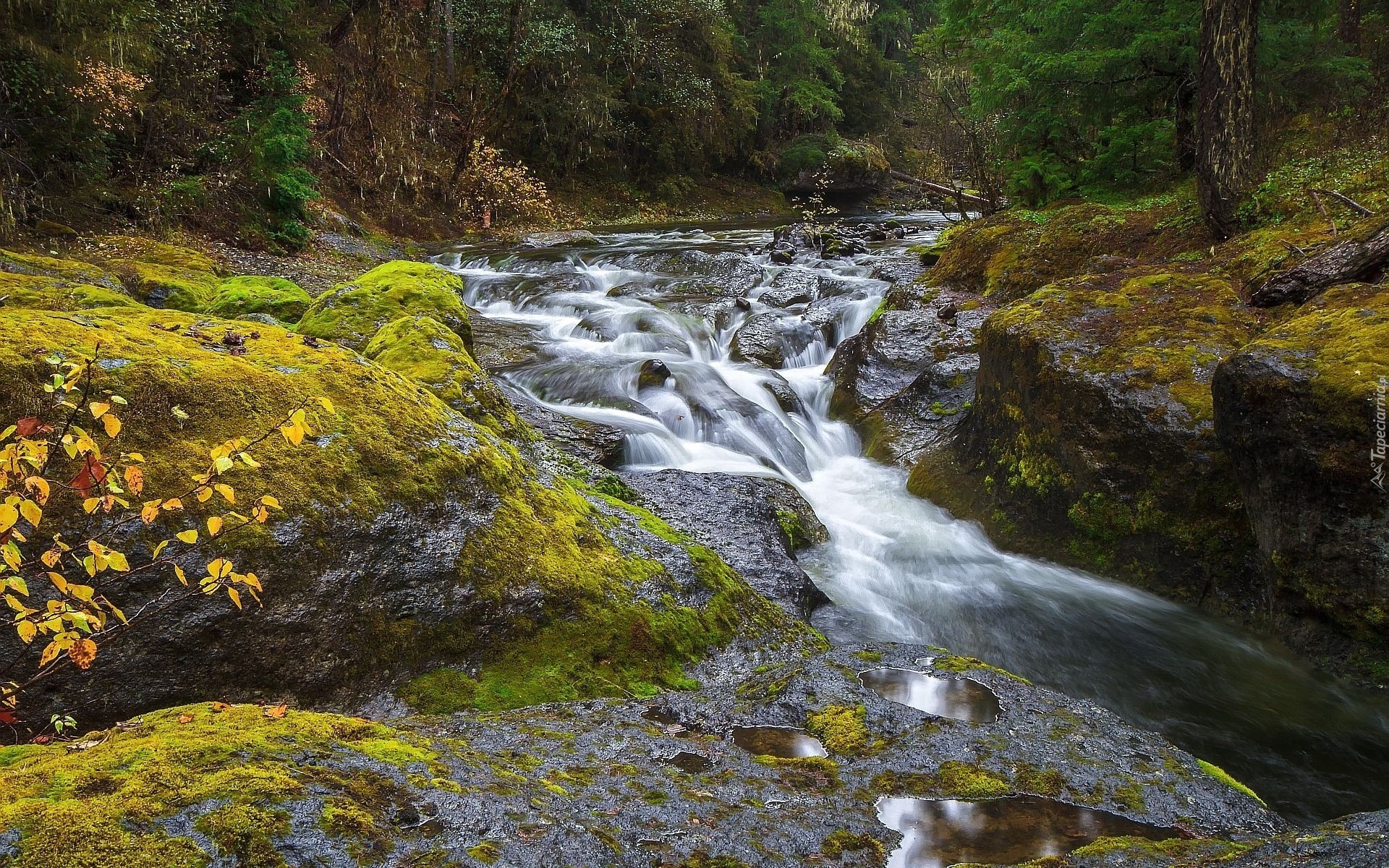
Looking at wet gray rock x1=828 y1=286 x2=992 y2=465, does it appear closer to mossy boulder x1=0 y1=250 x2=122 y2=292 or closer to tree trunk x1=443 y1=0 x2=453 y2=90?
mossy boulder x1=0 y1=250 x2=122 y2=292

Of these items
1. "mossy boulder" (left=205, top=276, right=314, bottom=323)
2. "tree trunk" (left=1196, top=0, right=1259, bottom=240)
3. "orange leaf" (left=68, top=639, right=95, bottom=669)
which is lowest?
"orange leaf" (left=68, top=639, right=95, bottom=669)

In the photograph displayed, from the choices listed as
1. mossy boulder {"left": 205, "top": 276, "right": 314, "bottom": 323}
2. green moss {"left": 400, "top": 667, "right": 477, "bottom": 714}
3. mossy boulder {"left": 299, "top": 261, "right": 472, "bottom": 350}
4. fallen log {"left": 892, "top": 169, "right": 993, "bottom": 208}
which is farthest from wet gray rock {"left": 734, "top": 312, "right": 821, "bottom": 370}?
green moss {"left": 400, "top": 667, "right": 477, "bottom": 714}

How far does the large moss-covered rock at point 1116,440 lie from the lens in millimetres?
5734

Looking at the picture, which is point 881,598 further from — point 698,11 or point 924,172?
point 924,172

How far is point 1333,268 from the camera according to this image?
247 inches

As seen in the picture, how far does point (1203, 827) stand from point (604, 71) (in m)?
30.6

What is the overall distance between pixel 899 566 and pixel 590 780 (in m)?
4.67

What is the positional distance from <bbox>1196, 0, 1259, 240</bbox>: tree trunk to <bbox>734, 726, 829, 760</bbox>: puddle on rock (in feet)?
27.9

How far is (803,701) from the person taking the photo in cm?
329

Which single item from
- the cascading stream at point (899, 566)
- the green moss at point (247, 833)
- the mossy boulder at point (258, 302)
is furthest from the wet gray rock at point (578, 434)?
the green moss at point (247, 833)

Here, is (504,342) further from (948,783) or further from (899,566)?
(948,783)

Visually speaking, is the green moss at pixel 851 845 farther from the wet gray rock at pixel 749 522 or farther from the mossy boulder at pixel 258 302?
the mossy boulder at pixel 258 302

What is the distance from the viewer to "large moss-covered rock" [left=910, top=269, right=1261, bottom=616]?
5.73 metres

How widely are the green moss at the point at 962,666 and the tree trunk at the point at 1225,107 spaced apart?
7253mm
